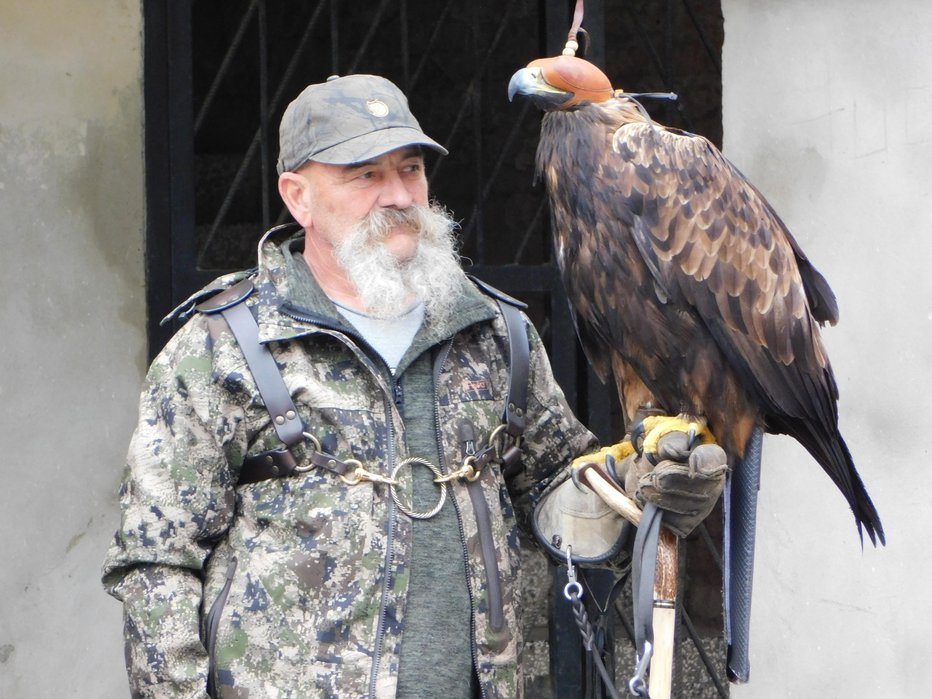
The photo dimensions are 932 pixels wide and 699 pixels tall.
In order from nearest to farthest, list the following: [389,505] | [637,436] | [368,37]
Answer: [389,505] → [637,436] → [368,37]

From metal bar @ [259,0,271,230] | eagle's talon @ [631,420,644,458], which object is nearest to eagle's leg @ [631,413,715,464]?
eagle's talon @ [631,420,644,458]

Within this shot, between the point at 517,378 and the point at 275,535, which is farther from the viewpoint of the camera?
the point at 517,378

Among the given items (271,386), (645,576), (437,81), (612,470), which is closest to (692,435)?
(612,470)

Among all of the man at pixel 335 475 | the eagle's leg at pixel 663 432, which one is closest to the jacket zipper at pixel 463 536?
the man at pixel 335 475

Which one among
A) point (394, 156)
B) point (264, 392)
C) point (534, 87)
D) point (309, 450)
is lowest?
point (309, 450)

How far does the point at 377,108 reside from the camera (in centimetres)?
245

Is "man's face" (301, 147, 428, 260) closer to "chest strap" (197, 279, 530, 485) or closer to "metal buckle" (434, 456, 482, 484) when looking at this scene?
"chest strap" (197, 279, 530, 485)

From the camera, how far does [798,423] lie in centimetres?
260

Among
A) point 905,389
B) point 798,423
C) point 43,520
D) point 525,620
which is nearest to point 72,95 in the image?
point 43,520

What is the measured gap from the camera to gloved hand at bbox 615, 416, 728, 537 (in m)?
2.29

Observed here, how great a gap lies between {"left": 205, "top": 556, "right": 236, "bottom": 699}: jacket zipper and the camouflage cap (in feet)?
2.52

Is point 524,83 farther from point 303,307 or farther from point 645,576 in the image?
point 645,576

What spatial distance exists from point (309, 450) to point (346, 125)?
58 centimetres

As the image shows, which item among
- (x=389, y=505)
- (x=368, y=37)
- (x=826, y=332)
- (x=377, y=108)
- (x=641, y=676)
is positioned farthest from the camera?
(x=368, y=37)
